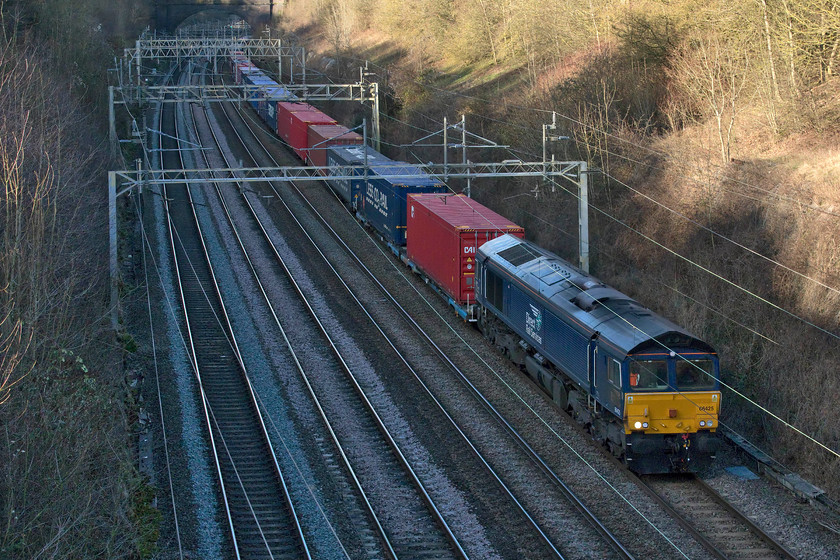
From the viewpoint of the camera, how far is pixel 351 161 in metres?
34.9

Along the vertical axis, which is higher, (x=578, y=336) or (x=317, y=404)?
(x=578, y=336)

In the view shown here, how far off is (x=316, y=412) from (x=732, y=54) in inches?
730

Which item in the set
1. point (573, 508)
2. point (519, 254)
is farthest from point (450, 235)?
point (573, 508)

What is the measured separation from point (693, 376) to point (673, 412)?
72 cm

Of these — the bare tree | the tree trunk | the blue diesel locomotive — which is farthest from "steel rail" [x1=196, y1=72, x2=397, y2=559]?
the tree trunk

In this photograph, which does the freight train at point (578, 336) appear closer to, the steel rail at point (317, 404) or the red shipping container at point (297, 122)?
the steel rail at point (317, 404)

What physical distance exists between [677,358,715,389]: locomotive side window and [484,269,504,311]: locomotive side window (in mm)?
6372

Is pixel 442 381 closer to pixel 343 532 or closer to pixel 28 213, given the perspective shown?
pixel 343 532

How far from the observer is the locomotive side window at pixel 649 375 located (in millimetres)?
15477

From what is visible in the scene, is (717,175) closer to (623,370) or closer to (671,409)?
(671,409)

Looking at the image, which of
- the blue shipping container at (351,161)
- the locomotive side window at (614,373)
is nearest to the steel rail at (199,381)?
the blue shipping container at (351,161)

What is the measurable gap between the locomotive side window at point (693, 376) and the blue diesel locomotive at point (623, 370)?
0.06 feet

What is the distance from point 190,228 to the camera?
3559 centimetres

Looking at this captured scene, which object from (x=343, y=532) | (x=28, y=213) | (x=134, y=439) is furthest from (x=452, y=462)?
(x=28, y=213)
